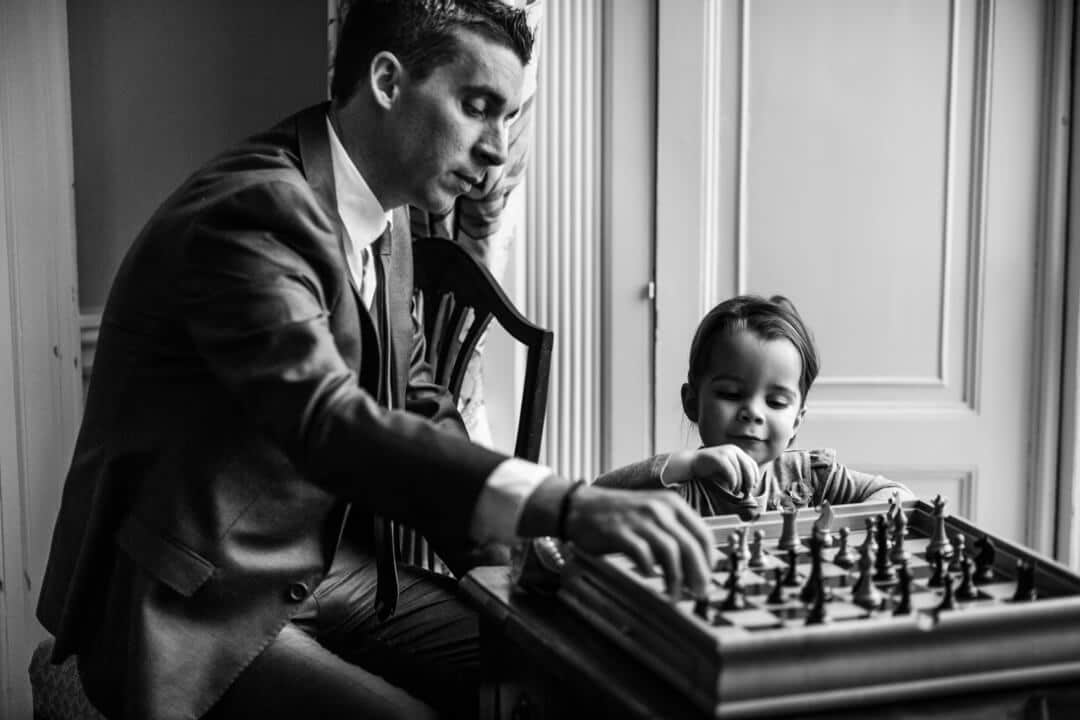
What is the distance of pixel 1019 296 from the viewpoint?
360cm

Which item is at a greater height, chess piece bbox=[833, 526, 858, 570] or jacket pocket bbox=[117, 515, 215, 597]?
chess piece bbox=[833, 526, 858, 570]

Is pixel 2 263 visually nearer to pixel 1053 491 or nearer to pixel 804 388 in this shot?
pixel 804 388

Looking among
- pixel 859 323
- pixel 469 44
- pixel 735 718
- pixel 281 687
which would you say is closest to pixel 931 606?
pixel 735 718

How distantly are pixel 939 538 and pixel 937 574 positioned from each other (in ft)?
0.43

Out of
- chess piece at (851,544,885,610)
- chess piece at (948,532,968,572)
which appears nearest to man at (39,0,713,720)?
chess piece at (851,544,885,610)

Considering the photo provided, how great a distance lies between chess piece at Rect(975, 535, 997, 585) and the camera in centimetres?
149

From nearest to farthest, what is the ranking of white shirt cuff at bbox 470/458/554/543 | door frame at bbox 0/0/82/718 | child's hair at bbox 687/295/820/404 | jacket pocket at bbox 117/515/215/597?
1. white shirt cuff at bbox 470/458/554/543
2. jacket pocket at bbox 117/515/215/597
3. child's hair at bbox 687/295/820/404
4. door frame at bbox 0/0/82/718

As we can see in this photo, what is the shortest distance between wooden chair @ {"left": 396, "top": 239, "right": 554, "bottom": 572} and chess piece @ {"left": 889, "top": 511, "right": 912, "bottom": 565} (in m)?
1.10

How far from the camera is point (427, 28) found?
6.44ft

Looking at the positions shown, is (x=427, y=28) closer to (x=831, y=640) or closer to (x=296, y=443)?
(x=296, y=443)

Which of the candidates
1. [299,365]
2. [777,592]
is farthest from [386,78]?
[777,592]

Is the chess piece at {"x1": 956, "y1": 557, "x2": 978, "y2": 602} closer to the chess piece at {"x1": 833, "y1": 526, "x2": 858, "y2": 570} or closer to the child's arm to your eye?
the chess piece at {"x1": 833, "y1": 526, "x2": 858, "y2": 570}

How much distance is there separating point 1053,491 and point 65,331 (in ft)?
9.44

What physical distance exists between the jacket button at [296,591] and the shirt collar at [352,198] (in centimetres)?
59
